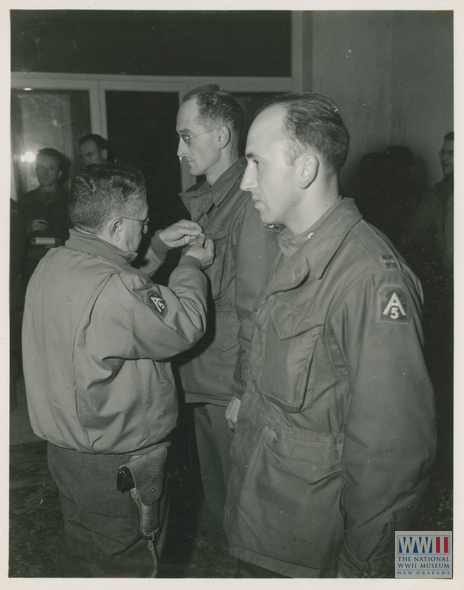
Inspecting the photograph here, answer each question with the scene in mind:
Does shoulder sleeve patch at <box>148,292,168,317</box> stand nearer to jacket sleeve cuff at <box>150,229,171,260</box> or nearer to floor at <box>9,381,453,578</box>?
jacket sleeve cuff at <box>150,229,171,260</box>

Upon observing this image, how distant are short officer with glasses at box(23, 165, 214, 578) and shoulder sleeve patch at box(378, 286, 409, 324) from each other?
78 cm

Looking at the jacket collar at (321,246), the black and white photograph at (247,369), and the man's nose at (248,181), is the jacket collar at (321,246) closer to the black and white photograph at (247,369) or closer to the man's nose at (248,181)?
the black and white photograph at (247,369)

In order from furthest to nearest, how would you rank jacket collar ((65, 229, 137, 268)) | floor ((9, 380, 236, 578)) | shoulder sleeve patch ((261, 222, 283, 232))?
floor ((9, 380, 236, 578)) < shoulder sleeve patch ((261, 222, 283, 232)) < jacket collar ((65, 229, 137, 268))

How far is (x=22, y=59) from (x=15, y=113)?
75cm

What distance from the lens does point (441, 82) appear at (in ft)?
13.1

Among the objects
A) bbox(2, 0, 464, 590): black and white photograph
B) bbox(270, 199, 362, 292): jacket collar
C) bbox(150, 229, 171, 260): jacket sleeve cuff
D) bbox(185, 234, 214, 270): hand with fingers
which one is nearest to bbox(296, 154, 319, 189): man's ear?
bbox(2, 0, 464, 590): black and white photograph

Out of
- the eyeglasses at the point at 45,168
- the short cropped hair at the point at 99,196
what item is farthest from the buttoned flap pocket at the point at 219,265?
the eyeglasses at the point at 45,168

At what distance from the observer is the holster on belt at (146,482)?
5.59ft

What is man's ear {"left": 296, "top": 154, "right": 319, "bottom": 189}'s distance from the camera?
1355 millimetres

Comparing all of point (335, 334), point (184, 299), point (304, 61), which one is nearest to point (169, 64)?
point (304, 61)

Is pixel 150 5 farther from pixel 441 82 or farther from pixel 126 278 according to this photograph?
pixel 441 82

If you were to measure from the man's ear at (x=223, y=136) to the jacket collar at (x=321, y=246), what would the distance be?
108cm

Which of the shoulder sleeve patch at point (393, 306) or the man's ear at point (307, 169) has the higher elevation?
the man's ear at point (307, 169)

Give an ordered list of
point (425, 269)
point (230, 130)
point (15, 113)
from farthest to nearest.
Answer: point (15, 113)
point (425, 269)
point (230, 130)
